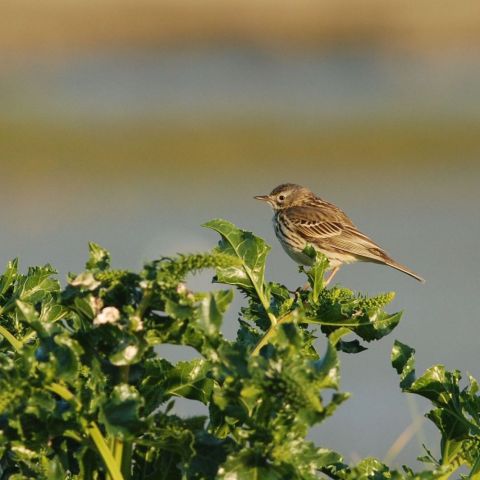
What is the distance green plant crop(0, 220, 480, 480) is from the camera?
2832 mm

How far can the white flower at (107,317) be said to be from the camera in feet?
9.54

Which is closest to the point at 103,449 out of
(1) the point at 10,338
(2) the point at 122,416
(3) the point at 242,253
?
(2) the point at 122,416

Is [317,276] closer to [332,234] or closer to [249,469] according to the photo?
[249,469]

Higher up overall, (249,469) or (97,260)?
(97,260)

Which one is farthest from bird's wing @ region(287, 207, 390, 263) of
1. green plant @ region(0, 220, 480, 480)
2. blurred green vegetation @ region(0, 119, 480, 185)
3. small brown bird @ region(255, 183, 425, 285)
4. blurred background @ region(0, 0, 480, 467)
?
blurred green vegetation @ region(0, 119, 480, 185)

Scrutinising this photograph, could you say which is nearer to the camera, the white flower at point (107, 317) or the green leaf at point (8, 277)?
the white flower at point (107, 317)

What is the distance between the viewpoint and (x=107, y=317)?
2.91 meters

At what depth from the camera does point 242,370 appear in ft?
9.25

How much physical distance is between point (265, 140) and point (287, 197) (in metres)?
17.2

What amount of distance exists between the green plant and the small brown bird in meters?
5.20

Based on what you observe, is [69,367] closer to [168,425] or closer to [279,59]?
[168,425]

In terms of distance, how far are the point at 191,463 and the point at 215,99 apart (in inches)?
1084

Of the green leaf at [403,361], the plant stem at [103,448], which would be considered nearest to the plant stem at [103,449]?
the plant stem at [103,448]

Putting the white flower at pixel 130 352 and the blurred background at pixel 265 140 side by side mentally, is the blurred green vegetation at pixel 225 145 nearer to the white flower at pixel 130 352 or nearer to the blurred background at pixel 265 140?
the blurred background at pixel 265 140
